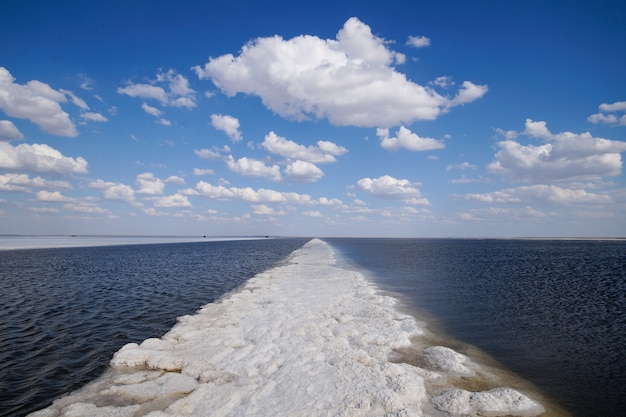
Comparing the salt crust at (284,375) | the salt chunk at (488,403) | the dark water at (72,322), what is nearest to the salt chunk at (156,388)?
the salt crust at (284,375)

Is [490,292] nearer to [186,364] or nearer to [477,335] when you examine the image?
[477,335]

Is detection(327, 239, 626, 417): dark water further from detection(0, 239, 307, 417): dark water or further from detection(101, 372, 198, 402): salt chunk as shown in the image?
detection(0, 239, 307, 417): dark water

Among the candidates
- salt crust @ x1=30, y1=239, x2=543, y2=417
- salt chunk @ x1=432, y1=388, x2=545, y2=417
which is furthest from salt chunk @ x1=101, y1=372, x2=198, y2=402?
salt chunk @ x1=432, y1=388, x2=545, y2=417

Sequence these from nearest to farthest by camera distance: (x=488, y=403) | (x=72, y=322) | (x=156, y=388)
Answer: (x=488, y=403)
(x=156, y=388)
(x=72, y=322)

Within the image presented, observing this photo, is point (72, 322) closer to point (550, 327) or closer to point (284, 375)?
point (284, 375)

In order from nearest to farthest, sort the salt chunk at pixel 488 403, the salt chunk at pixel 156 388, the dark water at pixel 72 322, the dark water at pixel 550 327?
the salt chunk at pixel 488 403
the salt chunk at pixel 156 388
the dark water at pixel 550 327
the dark water at pixel 72 322

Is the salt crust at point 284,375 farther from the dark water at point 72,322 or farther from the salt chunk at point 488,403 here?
the dark water at point 72,322

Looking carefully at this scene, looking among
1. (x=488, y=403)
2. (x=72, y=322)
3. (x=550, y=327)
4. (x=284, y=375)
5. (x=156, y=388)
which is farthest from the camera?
(x=72, y=322)

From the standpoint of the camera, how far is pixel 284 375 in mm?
9977

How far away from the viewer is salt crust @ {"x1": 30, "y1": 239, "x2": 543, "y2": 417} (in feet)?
26.8

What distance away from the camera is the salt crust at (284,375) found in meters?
8.16

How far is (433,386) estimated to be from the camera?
939cm

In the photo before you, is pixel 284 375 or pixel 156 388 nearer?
pixel 156 388

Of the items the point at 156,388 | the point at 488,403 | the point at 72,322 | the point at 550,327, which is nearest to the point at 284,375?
the point at 156,388
